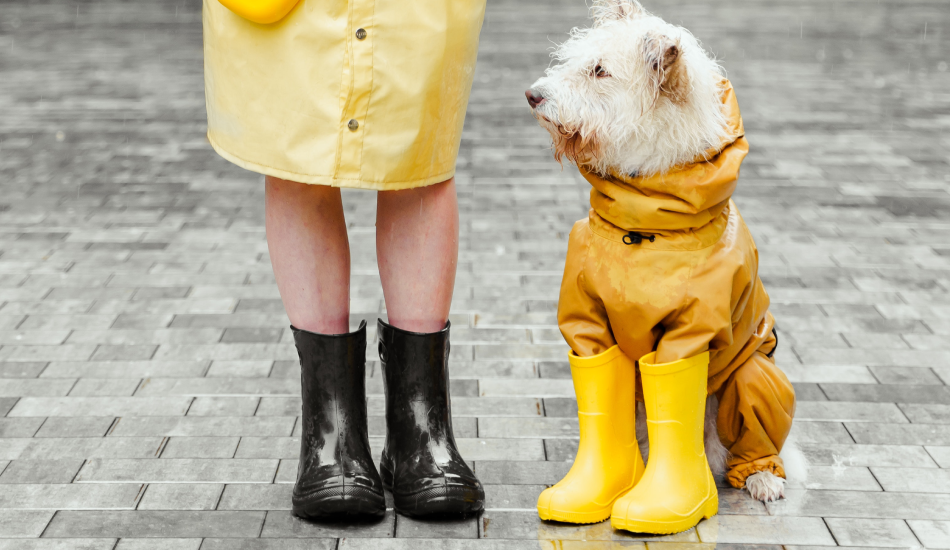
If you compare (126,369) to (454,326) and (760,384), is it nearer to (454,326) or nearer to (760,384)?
(454,326)

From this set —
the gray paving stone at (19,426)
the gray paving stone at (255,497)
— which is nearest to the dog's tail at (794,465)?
the gray paving stone at (255,497)

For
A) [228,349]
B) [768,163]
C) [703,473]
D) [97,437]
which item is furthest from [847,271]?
[97,437]

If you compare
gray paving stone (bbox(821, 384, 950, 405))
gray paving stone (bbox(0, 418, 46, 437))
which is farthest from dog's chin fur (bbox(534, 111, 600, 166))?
gray paving stone (bbox(0, 418, 46, 437))

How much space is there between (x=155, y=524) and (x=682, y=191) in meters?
1.50

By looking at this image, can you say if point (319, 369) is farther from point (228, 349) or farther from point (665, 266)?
point (228, 349)

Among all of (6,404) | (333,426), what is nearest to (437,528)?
(333,426)

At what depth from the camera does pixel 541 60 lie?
9.46 m

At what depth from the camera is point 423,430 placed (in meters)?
2.47

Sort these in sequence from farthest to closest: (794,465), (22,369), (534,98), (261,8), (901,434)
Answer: (22,369) < (901,434) < (794,465) < (534,98) < (261,8)

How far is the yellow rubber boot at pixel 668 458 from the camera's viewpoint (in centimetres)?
230

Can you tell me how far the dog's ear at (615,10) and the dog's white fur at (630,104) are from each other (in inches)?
1.7

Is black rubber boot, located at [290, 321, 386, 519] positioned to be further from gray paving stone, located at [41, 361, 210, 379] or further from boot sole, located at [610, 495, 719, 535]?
gray paving stone, located at [41, 361, 210, 379]

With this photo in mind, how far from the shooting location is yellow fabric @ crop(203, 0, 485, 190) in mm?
2164

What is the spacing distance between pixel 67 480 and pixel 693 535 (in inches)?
64.7
